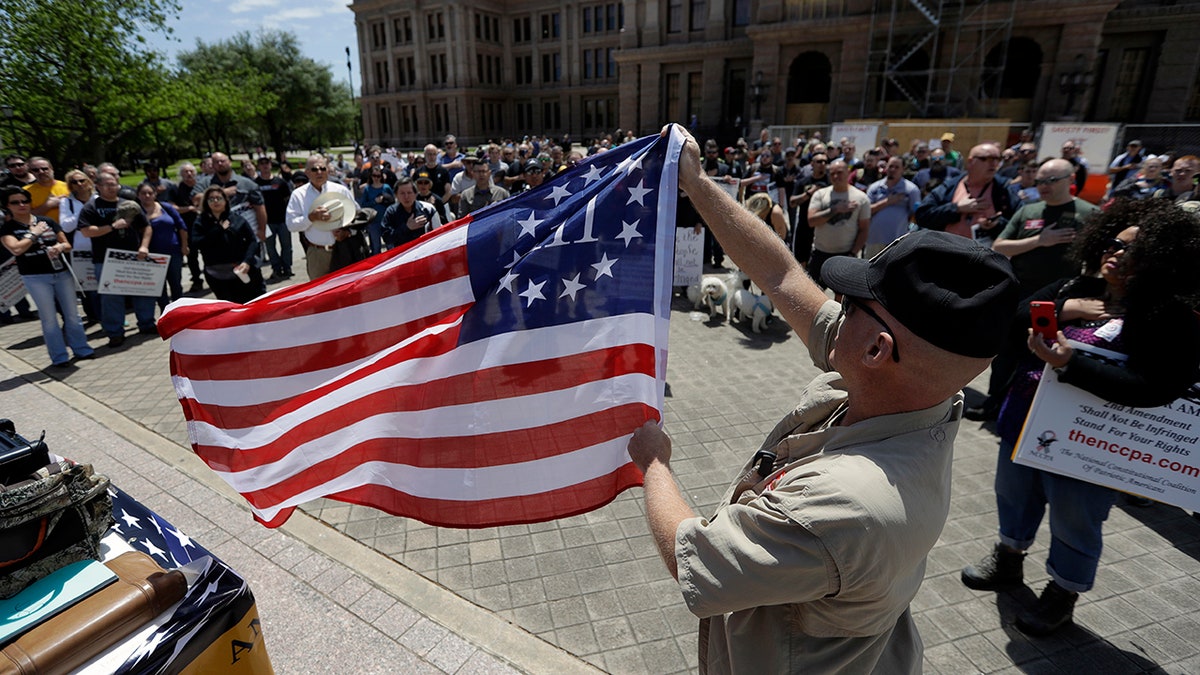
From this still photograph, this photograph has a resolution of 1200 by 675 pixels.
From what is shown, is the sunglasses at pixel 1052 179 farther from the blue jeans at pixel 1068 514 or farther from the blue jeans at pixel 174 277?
the blue jeans at pixel 174 277

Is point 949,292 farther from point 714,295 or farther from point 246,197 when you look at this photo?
point 246,197

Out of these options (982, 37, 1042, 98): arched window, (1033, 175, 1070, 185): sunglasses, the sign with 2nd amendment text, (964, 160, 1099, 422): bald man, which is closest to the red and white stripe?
the sign with 2nd amendment text

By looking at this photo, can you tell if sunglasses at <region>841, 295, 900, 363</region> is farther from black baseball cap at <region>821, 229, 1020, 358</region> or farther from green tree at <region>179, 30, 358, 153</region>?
green tree at <region>179, 30, 358, 153</region>

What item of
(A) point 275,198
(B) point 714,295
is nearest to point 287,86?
(A) point 275,198

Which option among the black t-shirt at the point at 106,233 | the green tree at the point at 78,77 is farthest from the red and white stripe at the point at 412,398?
the green tree at the point at 78,77

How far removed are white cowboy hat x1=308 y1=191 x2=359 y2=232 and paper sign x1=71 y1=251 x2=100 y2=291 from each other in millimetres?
3566

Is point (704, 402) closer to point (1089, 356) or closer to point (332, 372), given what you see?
point (1089, 356)

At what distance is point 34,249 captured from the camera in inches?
291

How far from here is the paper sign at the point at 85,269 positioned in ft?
27.5

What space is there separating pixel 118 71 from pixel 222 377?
27.6 meters

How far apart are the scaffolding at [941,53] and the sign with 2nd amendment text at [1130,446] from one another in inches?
1214

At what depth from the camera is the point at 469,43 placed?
58.6 m

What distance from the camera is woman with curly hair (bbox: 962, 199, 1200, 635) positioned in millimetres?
2963

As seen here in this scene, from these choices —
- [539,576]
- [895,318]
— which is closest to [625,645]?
[539,576]
